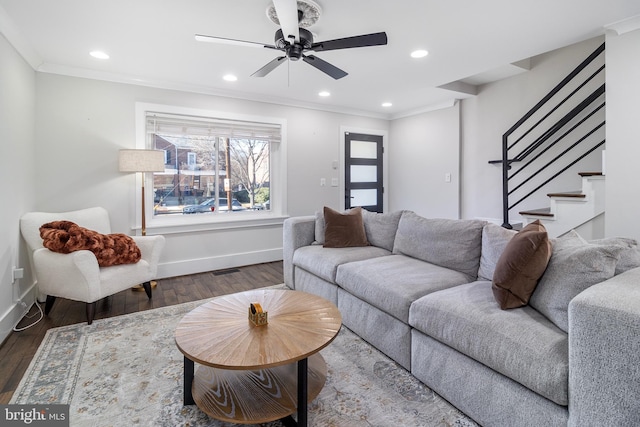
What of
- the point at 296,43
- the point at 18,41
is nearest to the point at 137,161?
the point at 18,41

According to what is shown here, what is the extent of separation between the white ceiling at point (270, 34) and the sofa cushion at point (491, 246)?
1.57 m

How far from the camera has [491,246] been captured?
215cm

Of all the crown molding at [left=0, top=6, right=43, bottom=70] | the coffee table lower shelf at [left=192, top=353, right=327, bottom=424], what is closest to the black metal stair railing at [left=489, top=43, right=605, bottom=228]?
the coffee table lower shelf at [left=192, top=353, right=327, bottom=424]

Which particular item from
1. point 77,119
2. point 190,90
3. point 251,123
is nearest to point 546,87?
point 251,123

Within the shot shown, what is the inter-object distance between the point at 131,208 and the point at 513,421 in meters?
3.99

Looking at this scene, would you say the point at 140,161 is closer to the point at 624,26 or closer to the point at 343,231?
the point at 343,231

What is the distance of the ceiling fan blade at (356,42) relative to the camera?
2055 millimetres

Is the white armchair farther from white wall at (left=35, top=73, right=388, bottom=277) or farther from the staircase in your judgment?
the staircase

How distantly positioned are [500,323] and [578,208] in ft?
7.57

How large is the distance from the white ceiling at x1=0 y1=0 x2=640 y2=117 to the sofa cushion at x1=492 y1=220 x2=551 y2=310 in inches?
66.8

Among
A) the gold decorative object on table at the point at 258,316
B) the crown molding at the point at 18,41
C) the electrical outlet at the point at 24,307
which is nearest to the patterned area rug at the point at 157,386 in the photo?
the gold decorative object on table at the point at 258,316

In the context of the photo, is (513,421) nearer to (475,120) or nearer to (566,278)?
(566,278)

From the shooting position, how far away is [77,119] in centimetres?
344

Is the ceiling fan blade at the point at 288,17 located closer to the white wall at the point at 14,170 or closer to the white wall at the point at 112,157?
the white wall at the point at 14,170
